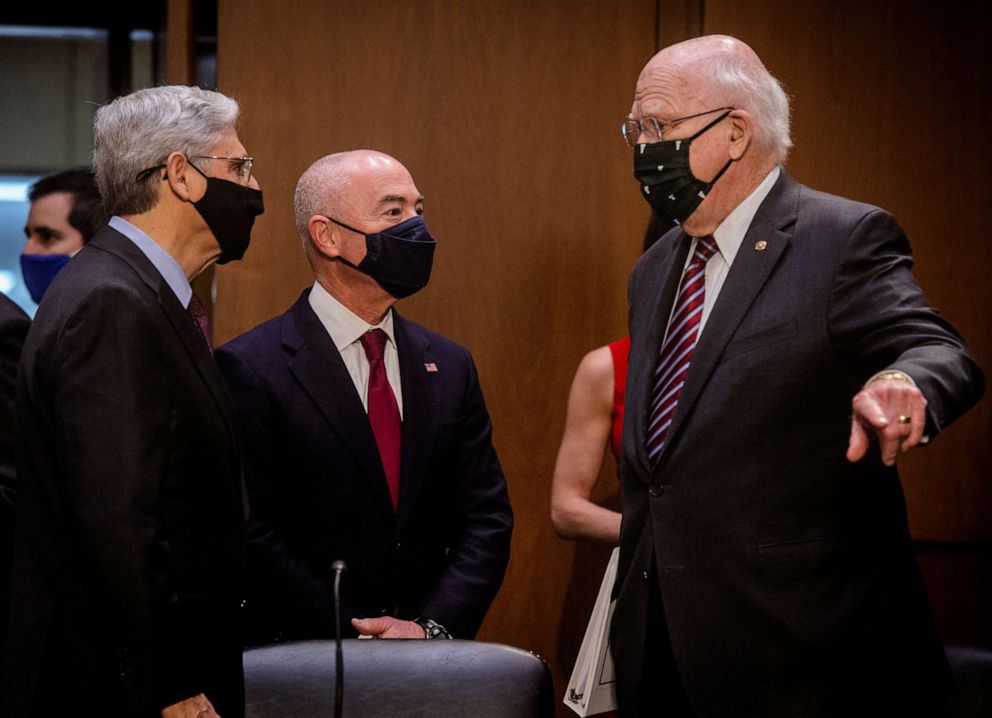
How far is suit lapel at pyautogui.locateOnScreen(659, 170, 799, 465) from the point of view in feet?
6.25

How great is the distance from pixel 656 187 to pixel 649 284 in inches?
7.0

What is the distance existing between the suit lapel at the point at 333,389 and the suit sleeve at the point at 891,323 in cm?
109

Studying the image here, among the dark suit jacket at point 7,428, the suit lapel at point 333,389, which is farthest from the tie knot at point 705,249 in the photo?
the dark suit jacket at point 7,428

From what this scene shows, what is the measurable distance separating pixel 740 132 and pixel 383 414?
3.27 ft

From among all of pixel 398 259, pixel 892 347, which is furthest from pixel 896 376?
pixel 398 259

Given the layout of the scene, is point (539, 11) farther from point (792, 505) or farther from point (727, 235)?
point (792, 505)

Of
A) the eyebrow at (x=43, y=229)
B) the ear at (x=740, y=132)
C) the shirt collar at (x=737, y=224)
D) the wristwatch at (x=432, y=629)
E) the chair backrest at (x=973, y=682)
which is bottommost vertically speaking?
the wristwatch at (x=432, y=629)

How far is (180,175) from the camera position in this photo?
2176 mm

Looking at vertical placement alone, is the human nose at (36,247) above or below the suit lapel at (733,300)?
above

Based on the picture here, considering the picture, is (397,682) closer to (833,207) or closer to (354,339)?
(833,207)

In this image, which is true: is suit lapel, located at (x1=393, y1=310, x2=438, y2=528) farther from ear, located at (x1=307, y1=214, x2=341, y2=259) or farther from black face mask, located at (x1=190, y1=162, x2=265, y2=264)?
black face mask, located at (x1=190, y1=162, x2=265, y2=264)

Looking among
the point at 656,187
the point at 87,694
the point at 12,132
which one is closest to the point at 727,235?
the point at 656,187

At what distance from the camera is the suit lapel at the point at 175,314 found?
1.95 metres

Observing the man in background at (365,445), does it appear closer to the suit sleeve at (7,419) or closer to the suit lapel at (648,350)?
the suit sleeve at (7,419)
